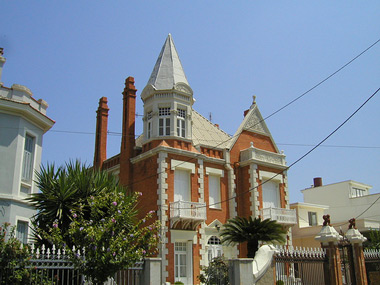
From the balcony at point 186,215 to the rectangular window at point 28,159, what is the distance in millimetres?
8970

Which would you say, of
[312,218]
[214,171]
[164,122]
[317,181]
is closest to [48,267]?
[164,122]

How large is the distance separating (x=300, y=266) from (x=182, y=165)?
12.3m

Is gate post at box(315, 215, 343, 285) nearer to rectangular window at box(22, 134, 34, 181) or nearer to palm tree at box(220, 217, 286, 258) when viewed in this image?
palm tree at box(220, 217, 286, 258)

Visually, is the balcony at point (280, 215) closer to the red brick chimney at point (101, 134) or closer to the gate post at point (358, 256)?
the gate post at point (358, 256)

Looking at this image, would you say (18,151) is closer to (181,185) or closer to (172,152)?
(172,152)

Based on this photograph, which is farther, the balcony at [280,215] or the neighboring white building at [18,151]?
the balcony at [280,215]

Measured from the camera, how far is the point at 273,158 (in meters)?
30.7

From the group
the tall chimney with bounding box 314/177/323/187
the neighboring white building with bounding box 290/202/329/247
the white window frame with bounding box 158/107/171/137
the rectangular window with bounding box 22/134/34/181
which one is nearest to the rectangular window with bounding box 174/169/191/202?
the white window frame with bounding box 158/107/171/137

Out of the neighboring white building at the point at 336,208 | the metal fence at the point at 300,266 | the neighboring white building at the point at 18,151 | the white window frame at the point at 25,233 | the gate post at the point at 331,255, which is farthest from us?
the neighboring white building at the point at 336,208

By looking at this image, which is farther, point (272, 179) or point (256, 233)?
point (272, 179)

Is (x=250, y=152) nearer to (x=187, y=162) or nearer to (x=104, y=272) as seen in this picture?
(x=187, y=162)

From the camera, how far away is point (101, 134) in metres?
30.5

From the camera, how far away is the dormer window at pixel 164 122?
1060 inches

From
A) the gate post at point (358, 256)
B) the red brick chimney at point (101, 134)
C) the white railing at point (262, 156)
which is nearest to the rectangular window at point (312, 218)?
the white railing at point (262, 156)
